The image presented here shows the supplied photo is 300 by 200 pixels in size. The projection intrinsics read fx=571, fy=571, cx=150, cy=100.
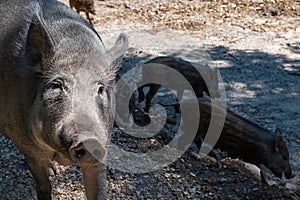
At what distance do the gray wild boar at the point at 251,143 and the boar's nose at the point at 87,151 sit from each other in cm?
243

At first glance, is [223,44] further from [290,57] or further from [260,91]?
[260,91]

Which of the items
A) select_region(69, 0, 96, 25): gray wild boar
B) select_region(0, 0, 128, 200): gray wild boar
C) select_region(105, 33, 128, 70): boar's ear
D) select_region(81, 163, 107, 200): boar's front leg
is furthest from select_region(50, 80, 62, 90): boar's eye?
select_region(69, 0, 96, 25): gray wild boar

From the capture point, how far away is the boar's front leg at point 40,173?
11.9ft

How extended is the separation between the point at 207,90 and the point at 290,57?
1.91 meters

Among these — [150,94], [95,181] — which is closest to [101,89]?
[95,181]

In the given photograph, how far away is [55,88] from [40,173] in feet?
3.20

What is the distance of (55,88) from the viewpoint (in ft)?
9.78

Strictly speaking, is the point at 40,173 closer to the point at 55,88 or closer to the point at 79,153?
the point at 55,88

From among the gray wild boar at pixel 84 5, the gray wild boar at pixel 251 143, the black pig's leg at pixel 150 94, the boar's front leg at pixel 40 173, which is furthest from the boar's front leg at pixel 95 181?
the gray wild boar at pixel 84 5

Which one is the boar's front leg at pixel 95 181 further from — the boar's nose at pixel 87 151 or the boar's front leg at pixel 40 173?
the boar's nose at pixel 87 151

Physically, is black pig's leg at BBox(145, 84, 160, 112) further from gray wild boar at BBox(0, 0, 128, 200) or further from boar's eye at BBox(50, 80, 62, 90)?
boar's eye at BBox(50, 80, 62, 90)

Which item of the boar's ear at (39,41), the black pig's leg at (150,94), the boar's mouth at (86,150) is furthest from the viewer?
the black pig's leg at (150,94)

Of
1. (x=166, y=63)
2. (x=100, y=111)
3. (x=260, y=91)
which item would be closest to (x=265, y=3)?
(x=260, y=91)

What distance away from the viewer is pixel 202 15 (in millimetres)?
9023
